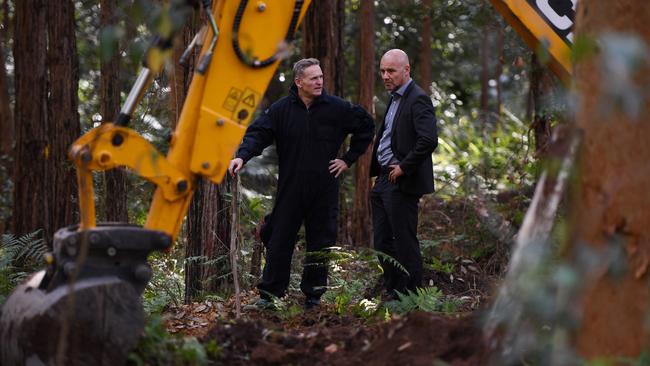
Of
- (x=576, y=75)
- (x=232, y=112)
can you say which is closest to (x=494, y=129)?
(x=232, y=112)

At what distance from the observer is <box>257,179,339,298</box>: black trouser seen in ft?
29.9

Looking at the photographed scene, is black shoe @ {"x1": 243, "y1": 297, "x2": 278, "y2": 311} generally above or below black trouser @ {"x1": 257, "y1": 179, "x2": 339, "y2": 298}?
below

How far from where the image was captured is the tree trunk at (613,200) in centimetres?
451

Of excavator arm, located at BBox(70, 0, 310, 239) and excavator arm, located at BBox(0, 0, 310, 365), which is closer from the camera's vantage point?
excavator arm, located at BBox(0, 0, 310, 365)

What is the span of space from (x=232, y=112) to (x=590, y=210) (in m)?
2.96

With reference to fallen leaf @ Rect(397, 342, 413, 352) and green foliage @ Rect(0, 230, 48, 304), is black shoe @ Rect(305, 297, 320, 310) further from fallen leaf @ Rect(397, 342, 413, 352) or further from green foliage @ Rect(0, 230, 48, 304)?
fallen leaf @ Rect(397, 342, 413, 352)

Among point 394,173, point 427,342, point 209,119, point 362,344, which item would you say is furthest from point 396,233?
point 427,342

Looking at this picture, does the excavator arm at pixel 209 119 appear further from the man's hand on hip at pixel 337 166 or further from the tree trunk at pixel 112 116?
the tree trunk at pixel 112 116

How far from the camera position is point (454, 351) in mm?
5422

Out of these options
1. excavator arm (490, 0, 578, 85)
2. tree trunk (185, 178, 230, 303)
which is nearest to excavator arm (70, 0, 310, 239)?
excavator arm (490, 0, 578, 85)

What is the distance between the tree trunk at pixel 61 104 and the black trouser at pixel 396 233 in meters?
4.59

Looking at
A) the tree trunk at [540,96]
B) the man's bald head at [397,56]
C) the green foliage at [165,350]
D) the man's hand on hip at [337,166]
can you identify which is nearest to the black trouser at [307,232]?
the man's hand on hip at [337,166]

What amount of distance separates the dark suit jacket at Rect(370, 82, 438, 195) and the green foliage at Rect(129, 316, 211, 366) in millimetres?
3404

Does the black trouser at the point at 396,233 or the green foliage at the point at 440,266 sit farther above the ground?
the black trouser at the point at 396,233
